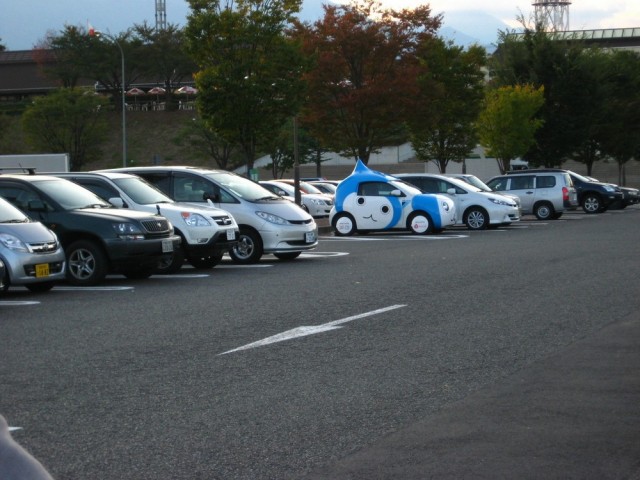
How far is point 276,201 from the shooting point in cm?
1964

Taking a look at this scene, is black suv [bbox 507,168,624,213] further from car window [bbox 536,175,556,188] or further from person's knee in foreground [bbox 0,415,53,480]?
person's knee in foreground [bbox 0,415,53,480]

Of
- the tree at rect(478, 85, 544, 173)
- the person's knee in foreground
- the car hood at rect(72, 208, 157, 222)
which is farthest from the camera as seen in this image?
the tree at rect(478, 85, 544, 173)

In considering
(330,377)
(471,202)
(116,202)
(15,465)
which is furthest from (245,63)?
(15,465)

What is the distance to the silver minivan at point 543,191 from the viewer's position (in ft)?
115

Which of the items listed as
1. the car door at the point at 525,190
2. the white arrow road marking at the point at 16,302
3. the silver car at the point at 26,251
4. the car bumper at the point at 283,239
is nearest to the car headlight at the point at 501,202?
the car door at the point at 525,190

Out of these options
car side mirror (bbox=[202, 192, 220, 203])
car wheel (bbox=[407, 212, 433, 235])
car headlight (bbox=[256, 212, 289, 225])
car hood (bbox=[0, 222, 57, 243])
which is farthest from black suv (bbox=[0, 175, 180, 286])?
car wheel (bbox=[407, 212, 433, 235])

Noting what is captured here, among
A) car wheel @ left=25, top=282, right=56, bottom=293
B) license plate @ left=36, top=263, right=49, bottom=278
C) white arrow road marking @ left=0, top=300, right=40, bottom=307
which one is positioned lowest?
white arrow road marking @ left=0, top=300, right=40, bottom=307

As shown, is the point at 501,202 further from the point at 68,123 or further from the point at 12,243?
the point at 68,123

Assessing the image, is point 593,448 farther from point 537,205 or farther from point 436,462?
point 537,205

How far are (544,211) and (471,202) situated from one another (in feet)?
20.3

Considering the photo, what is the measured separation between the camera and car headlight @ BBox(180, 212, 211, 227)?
17.6 m

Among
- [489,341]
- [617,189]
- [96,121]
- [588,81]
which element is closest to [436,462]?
[489,341]

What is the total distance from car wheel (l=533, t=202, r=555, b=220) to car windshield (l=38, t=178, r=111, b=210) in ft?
69.3

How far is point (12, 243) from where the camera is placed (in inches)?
555
